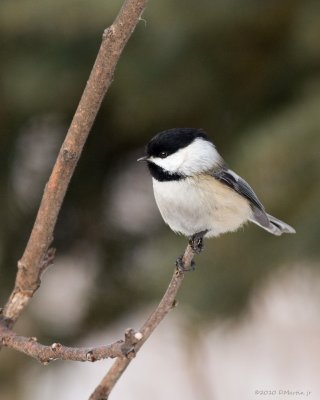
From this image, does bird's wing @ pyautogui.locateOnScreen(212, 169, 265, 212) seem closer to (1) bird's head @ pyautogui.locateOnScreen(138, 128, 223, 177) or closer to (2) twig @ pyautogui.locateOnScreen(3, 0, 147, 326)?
(1) bird's head @ pyautogui.locateOnScreen(138, 128, 223, 177)

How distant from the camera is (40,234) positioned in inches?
40.0

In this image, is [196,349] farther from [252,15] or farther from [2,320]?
[2,320]

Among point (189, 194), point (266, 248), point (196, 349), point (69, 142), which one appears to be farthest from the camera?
point (196, 349)

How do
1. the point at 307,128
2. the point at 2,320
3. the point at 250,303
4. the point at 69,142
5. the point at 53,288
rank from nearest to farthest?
the point at 69,142 < the point at 2,320 < the point at 307,128 < the point at 250,303 < the point at 53,288

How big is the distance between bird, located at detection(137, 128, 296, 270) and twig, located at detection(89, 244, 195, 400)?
17 centimetres

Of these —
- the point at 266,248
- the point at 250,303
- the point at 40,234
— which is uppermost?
the point at 40,234

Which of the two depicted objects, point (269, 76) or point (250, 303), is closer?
point (250, 303)

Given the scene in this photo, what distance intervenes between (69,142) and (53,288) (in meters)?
1.93

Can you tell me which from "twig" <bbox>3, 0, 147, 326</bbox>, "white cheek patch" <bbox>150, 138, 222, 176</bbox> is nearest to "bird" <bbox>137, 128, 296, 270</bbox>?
"white cheek patch" <bbox>150, 138, 222, 176</bbox>

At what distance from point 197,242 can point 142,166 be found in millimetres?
1250

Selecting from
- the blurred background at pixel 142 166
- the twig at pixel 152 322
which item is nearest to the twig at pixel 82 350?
the twig at pixel 152 322

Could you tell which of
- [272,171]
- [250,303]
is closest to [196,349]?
[250,303]

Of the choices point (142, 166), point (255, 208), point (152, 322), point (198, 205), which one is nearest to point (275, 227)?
point (255, 208)

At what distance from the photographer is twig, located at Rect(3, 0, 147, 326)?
0.85 metres
